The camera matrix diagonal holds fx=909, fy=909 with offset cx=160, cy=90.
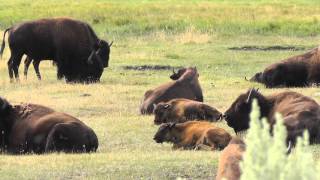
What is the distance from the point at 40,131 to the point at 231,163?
540cm

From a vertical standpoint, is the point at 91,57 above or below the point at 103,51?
below

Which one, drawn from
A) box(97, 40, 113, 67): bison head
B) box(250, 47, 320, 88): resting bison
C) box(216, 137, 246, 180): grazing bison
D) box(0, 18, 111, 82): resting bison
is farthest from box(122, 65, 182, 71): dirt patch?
box(216, 137, 246, 180): grazing bison

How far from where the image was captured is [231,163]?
8625 millimetres

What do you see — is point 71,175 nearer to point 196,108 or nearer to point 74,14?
point 196,108

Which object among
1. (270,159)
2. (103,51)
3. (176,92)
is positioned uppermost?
(270,159)

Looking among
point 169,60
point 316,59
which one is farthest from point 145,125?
point 169,60

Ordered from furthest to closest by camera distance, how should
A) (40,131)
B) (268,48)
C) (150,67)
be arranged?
(268,48), (150,67), (40,131)

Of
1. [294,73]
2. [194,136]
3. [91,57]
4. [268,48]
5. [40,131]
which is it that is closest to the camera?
[40,131]

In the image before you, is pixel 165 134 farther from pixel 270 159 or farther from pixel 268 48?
pixel 268 48

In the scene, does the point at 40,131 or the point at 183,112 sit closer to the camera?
the point at 40,131

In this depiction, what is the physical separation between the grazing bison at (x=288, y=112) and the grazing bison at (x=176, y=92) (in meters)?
3.52

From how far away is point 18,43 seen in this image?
27.3 m

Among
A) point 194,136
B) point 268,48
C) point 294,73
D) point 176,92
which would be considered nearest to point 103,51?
point 294,73

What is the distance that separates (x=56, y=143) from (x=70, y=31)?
14.1 metres
